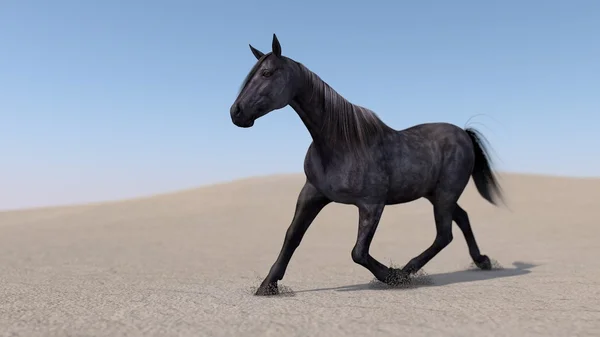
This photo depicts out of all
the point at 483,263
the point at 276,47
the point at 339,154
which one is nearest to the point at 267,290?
the point at 339,154

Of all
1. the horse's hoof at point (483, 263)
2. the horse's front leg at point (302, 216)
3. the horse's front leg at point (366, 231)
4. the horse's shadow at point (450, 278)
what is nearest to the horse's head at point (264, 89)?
the horse's front leg at point (302, 216)

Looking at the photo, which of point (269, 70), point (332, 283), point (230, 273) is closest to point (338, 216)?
point (230, 273)

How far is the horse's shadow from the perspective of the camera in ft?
17.0

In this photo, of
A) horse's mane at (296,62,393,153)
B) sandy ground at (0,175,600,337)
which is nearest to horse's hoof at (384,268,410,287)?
sandy ground at (0,175,600,337)

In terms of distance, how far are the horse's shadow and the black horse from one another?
0.50ft

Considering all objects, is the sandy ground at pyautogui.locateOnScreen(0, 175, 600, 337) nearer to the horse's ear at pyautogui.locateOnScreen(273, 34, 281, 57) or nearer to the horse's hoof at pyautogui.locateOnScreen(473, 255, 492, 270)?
the horse's hoof at pyautogui.locateOnScreen(473, 255, 492, 270)

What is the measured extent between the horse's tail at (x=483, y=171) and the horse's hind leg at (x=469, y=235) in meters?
0.42

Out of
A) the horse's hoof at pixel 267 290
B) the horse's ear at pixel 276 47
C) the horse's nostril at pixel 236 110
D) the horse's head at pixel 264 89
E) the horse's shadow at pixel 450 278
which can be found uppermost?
the horse's ear at pixel 276 47

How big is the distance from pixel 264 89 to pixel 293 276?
3.08 metres

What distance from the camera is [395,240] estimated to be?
498 inches

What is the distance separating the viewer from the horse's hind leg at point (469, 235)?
6555mm

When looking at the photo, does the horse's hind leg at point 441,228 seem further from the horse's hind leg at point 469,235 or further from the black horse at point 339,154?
the horse's hind leg at point 469,235

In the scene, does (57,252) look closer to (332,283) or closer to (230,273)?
(230,273)

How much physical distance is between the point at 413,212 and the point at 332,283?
1171 centimetres
